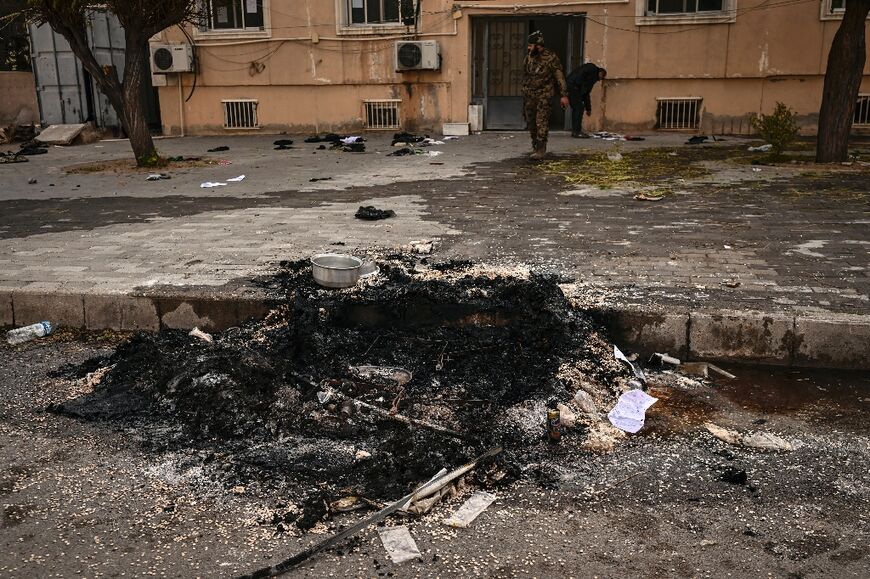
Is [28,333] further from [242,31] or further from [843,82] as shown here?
[242,31]

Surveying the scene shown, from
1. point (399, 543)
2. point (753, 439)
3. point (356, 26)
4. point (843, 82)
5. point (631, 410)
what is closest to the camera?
point (399, 543)

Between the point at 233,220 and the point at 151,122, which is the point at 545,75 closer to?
the point at 233,220

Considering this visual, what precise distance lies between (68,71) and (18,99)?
2.13 meters

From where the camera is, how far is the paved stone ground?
17.9 ft

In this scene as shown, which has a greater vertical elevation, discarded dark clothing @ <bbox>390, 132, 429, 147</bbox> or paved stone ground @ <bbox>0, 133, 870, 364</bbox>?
discarded dark clothing @ <bbox>390, 132, 429, 147</bbox>

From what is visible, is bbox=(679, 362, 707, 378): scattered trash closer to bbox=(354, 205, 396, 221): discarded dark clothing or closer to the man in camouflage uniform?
bbox=(354, 205, 396, 221): discarded dark clothing

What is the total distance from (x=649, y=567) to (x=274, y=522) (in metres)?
1.45

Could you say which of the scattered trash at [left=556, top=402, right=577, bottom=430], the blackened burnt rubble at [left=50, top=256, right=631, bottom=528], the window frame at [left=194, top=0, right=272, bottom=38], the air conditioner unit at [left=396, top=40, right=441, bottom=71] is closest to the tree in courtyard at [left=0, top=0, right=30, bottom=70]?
the window frame at [left=194, top=0, right=272, bottom=38]

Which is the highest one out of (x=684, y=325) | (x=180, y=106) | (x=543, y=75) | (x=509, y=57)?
(x=509, y=57)

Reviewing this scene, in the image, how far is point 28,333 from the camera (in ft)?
17.7

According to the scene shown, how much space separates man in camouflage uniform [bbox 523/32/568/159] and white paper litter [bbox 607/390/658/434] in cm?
862

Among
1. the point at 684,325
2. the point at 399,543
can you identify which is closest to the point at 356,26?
the point at 684,325

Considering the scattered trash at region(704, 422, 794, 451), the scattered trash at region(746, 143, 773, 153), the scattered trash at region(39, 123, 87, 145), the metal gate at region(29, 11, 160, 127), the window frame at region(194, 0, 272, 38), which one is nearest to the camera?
the scattered trash at region(704, 422, 794, 451)

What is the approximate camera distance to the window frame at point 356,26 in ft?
55.7
